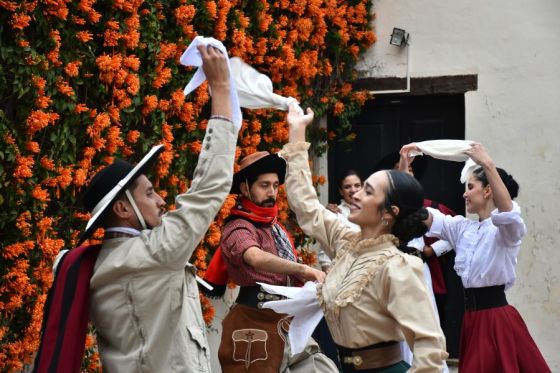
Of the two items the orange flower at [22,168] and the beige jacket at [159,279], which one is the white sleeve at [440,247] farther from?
the beige jacket at [159,279]

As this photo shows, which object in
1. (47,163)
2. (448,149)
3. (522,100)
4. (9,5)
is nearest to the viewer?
(9,5)

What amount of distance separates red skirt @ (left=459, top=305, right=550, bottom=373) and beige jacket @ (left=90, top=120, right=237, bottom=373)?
2961 millimetres

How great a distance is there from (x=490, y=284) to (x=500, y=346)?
0.40 m

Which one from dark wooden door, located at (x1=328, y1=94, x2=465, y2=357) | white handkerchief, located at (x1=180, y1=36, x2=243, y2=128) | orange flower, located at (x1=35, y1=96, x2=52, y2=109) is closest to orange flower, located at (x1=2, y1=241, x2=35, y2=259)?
orange flower, located at (x1=35, y1=96, x2=52, y2=109)

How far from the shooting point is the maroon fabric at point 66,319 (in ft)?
11.2

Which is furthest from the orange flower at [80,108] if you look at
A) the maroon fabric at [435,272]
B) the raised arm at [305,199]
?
the maroon fabric at [435,272]

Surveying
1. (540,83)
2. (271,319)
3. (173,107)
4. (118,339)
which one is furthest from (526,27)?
(118,339)

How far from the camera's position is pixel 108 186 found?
361cm

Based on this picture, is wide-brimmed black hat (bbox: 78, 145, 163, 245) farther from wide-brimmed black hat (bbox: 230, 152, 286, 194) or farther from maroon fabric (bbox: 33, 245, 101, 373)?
wide-brimmed black hat (bbox: 230, 152, 286, 194)

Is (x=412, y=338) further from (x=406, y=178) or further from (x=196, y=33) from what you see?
(x=196, y=33)

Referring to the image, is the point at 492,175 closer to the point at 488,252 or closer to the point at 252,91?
the point at 488,252

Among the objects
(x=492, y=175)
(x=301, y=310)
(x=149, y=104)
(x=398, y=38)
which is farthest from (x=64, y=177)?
(x=398, y=38)

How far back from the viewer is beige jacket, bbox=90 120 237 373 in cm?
347

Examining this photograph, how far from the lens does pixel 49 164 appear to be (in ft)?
17.3
